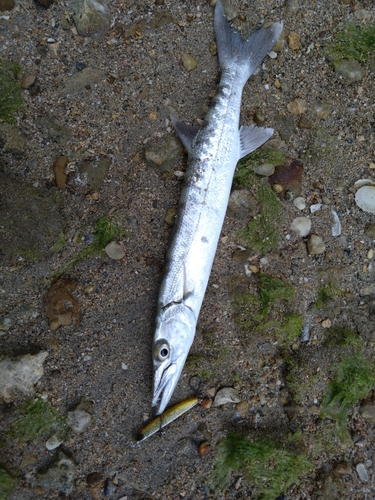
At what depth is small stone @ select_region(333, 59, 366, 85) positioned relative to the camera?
397 cm

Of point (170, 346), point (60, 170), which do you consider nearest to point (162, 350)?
point (170, 346)

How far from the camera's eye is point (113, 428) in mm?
3658

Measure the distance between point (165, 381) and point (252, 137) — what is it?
8.28 feet

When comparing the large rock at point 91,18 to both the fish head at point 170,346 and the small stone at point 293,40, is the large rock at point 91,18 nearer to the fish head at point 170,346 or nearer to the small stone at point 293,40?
the small stone at point 293,40

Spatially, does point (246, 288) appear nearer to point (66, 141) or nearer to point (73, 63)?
point (66, 141)

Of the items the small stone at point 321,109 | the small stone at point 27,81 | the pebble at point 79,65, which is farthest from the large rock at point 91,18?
the small stone at point 321,109

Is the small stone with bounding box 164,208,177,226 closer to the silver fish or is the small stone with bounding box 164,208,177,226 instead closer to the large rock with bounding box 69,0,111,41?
the silver fish

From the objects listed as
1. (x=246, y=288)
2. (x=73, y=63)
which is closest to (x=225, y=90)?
(x=73, y=63)

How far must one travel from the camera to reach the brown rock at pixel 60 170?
368 cm

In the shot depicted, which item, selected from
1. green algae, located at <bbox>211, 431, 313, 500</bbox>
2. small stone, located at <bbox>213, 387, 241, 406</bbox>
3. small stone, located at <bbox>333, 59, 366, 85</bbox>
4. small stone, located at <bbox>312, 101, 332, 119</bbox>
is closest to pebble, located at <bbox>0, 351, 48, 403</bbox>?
small stone, located at <bbox>213, 387, 241, 406</bbox>

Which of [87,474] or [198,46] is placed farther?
[198,46]

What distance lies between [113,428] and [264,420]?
4.97ft

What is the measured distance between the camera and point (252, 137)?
3.78 m

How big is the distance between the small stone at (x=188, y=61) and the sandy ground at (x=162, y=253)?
6cm
